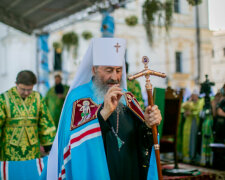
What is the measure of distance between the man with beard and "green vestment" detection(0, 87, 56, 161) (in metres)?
1.63

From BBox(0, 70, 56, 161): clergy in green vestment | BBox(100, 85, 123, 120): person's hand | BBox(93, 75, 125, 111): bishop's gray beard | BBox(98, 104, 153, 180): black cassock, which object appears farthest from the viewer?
BBox(0, 70, 56, 161): clergy in green vestment

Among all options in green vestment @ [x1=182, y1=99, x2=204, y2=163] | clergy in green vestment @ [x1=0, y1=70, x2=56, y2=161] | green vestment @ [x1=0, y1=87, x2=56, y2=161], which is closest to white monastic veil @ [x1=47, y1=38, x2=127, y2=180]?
clergy in green vestment @ [x1=0, y1=70, x2=56, y2=161]

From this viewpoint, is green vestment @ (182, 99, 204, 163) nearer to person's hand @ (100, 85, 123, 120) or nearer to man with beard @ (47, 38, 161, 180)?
man with beard @ (47, 38, 161, 180)

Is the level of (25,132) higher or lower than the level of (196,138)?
higher

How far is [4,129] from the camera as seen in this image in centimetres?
436

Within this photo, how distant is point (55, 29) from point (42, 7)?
7.53ft

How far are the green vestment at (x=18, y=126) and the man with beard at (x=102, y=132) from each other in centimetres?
163

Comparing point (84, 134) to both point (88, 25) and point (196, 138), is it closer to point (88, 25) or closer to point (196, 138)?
point (196, 138)

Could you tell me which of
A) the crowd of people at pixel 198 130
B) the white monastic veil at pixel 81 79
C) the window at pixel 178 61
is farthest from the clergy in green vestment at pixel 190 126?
the window at pixel 178 61

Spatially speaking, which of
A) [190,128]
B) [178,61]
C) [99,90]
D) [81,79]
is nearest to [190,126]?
[190,128]

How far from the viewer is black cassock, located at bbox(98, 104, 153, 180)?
2684 millimetres

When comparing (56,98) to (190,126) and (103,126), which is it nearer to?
(190,126)

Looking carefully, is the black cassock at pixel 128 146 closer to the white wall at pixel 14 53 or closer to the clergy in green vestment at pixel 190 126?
the clergy in green vestment at pixel 190 126

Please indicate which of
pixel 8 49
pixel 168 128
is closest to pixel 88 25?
pixel 8 49
